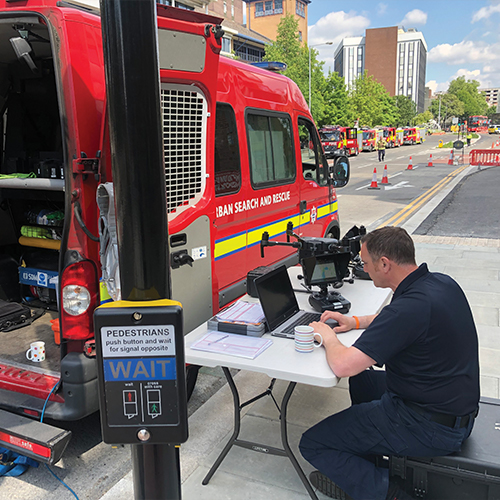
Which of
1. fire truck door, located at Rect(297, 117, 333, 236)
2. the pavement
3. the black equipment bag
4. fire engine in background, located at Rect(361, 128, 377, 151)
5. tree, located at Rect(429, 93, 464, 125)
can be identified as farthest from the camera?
tree, located at Rect(429, 93, 464, 125)

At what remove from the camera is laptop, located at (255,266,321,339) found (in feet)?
11.1

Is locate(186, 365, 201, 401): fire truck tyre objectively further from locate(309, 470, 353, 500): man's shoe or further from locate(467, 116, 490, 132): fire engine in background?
locate(467, 116, 490, 132): fire engine in background

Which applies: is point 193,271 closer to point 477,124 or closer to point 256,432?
point 256,432

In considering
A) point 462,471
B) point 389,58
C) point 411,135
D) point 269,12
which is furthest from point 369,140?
point 389,58

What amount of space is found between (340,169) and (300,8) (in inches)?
3880

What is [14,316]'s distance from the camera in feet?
14.9

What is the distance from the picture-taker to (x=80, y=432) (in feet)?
13.0

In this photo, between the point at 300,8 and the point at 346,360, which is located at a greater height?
the point at 300,8

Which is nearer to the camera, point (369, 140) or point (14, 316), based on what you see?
point (14, 316)

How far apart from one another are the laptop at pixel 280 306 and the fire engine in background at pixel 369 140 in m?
46.7

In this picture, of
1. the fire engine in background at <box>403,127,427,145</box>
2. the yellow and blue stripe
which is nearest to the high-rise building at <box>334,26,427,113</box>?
the fire engine in background at <box>403,127,427,145</box>

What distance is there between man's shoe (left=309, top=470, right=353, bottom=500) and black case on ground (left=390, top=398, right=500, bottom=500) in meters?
0.37

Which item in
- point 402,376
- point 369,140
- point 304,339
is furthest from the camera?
point 369,140

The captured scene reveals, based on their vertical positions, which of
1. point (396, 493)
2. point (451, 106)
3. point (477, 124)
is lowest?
point (396, 493)
